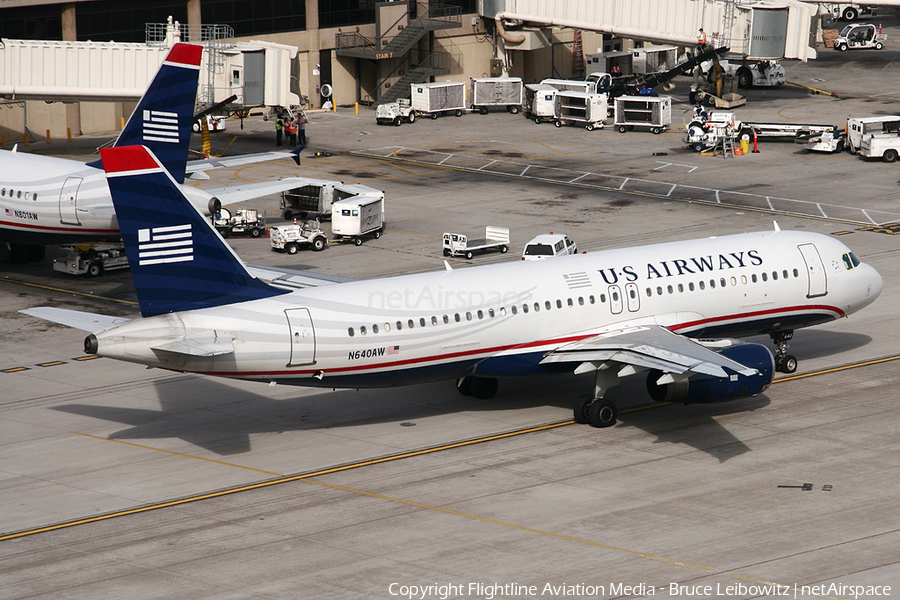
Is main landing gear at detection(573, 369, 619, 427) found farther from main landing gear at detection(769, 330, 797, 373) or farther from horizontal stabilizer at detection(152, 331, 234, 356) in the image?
horizontal stabilizer at detection(152, 331, 234, 356)

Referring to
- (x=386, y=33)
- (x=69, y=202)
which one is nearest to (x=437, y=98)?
(x=386, y=33)

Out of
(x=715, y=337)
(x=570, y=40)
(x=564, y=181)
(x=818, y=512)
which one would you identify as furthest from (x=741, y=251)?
(x=570, y=40)

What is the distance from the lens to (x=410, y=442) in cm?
3534

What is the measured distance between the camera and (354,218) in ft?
202

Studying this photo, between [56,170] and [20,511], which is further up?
[56,170]

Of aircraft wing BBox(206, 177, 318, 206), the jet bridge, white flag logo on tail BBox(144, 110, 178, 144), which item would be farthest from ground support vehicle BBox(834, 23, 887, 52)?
white flag logo on tail BBox(144, 110, 178, 144)

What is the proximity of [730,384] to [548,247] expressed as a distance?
19823mm

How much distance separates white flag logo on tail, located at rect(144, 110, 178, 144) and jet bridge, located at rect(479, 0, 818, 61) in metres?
62.7

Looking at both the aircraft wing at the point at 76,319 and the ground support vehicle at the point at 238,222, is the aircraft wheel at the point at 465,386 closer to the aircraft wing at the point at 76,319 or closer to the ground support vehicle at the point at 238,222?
the aircraft wing at the point at 76,319

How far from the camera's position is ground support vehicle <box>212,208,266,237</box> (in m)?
64.8

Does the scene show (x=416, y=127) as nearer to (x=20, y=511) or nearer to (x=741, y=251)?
(x=741, y=251)

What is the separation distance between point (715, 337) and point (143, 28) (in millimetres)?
72197

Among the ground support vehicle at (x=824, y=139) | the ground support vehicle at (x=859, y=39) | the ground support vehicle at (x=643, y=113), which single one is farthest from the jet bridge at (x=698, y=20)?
the ground support vehicle at (x=859, y=39)

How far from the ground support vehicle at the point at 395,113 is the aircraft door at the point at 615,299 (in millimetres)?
65318
